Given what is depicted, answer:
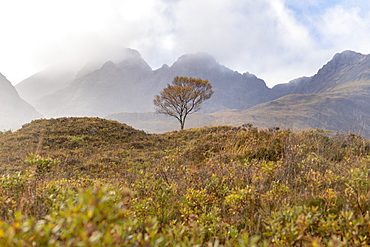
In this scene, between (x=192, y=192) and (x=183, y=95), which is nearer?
(x=192, y=192)

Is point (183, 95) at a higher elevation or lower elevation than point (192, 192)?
higher

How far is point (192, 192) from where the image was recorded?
3471 millimetres

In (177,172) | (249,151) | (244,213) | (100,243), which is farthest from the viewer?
(249,151)

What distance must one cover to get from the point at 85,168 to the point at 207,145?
6093mm

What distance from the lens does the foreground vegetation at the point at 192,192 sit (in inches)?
46.3

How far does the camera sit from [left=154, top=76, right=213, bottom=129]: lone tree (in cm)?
4084

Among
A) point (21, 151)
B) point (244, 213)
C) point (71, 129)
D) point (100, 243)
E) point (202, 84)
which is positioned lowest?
point (244, 213)

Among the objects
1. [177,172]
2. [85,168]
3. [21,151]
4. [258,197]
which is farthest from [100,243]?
[21,151]

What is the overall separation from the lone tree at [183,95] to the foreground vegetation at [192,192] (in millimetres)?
23276

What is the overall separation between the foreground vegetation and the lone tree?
76.4 feet

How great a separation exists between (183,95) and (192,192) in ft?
125

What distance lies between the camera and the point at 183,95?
134 feet

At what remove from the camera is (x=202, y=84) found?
4188 centimetres

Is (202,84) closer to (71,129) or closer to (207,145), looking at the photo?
(71,129)
